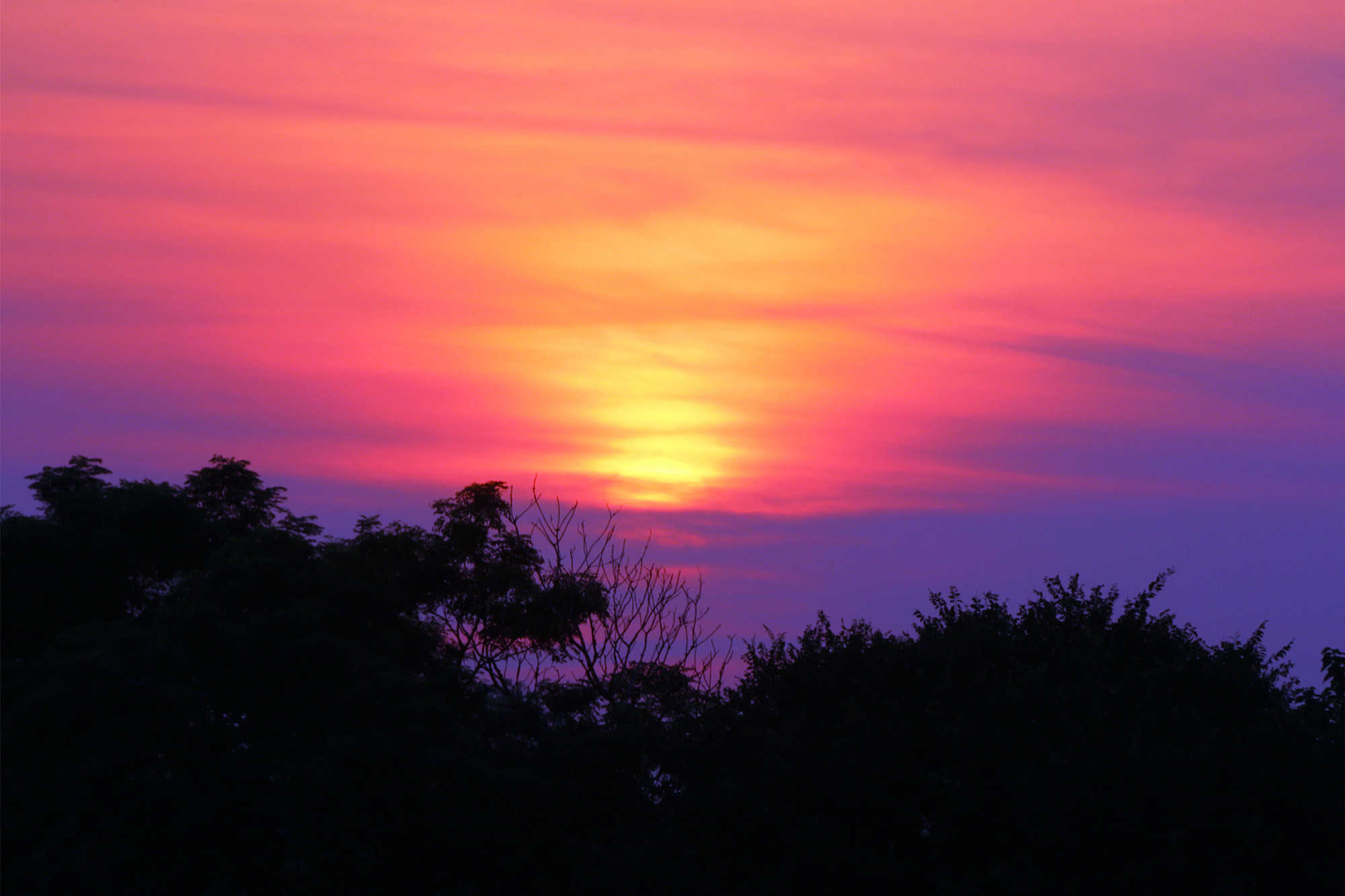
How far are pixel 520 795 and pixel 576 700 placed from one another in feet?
12.3

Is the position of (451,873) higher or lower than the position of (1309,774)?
lower

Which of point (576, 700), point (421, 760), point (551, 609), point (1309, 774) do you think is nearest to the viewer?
point (1309, 774)

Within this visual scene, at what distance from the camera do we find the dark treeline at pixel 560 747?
15.2 m

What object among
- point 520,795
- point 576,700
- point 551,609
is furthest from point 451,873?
point 551,609

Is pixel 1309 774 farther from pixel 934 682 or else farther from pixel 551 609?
pixel 551 609

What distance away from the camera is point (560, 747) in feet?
78.3

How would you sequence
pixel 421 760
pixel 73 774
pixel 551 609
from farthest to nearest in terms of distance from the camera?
pixel 551 609 < pixel 421 760 < pixel 73 774

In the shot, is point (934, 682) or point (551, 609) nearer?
point (934, 682)

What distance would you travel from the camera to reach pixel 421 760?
74.9 ft

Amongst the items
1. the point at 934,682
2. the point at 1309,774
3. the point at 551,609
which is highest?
the point at 551,609

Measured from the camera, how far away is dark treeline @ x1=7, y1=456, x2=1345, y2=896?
50.0 feet

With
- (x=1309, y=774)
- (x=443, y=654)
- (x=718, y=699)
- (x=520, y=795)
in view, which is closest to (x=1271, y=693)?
(x=1309, y=774)

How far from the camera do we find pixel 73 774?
19859 millimetres

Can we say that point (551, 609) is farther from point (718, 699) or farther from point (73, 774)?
point (73, 774)
